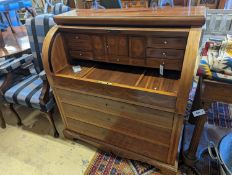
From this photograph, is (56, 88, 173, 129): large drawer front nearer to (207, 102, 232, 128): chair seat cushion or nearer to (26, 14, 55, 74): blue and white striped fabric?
(26, 14, 55, 74): blue and white striped fabric

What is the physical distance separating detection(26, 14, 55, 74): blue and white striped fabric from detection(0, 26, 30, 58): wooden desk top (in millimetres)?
135

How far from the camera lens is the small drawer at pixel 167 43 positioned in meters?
0.88

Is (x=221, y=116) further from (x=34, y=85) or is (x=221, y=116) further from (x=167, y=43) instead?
(x=34, y=85)

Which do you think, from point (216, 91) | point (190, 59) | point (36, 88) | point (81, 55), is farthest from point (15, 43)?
point (216, 91)

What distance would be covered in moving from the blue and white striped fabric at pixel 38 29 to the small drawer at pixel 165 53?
952 mm

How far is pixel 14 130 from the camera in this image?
1.78m

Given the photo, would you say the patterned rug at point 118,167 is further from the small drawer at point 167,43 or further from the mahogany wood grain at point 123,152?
the small drawer at point 167,43

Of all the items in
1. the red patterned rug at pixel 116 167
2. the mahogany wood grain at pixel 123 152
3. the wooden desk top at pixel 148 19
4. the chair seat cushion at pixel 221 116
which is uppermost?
the wooden desk top at pixel 148 19

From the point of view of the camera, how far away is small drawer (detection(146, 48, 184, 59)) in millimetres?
913

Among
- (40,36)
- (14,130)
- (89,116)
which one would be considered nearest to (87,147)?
(89,116)

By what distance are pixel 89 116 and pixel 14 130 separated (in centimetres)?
100

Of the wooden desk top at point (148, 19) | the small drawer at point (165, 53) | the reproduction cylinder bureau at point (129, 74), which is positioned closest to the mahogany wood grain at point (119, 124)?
→ the reproduction cylinder bureau at point (129, 74)

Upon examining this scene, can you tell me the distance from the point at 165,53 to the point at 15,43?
169cm

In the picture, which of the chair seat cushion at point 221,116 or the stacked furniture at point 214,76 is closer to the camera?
the stacked furniture at point 214,76
